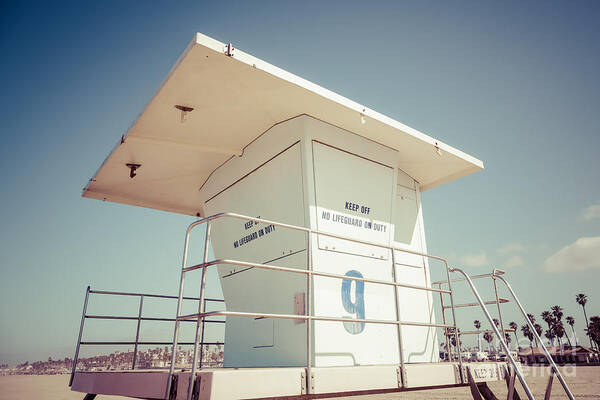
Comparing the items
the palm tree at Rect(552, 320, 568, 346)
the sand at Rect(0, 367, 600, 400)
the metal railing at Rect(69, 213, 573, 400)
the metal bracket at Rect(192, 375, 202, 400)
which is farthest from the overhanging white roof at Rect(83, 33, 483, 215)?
the palm tree at Rect(552, 320, 568, 346)

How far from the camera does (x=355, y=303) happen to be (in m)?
4.86

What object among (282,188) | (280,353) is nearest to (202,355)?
(280,353)

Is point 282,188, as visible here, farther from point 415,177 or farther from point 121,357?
point 121,357

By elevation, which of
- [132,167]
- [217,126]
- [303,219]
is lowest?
[303,219]

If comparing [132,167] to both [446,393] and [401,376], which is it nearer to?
[401,376]

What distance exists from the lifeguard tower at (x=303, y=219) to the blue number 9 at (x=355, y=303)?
19 mm

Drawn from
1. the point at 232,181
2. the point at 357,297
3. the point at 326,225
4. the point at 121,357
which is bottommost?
the point at 121,357

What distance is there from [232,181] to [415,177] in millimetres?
3237

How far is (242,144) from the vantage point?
19.7ft

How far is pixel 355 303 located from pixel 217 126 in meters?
3.05

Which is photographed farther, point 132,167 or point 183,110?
point 132,167

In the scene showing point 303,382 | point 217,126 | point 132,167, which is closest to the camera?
point 303,382

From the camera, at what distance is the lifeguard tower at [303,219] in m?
4.02

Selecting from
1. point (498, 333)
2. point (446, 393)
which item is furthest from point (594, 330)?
point (498, 333)
